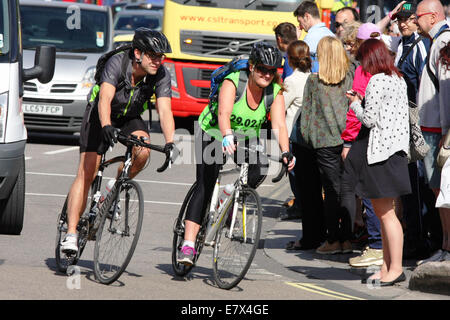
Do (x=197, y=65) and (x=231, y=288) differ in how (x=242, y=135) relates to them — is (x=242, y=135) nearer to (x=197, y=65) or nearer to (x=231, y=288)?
(x=231, y=288)

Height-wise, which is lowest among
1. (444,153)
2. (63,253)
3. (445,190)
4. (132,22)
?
(63,253)

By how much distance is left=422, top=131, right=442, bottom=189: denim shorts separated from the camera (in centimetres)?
809

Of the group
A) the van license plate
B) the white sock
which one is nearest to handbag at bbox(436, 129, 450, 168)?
the white sock

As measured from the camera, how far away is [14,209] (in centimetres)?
897

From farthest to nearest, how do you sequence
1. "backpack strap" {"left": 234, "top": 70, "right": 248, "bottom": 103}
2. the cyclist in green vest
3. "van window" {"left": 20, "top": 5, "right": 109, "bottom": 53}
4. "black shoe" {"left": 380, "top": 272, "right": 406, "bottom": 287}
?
"van window" {"left": 20, "top": 5, "right": 109, "bottom": 53}
"black shoe" {"left": 380, "top": 272, "right": 406, "bottom": 287}
"backpack strap" {"left": 234, "top": 70, "right": 248, "bottom": 103}
the cyclist in green vest

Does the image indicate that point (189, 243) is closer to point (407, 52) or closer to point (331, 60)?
point (331, 60)

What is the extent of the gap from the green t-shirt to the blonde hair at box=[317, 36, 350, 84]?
4.19ft

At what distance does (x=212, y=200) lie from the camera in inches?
289

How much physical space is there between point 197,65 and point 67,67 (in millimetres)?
2718

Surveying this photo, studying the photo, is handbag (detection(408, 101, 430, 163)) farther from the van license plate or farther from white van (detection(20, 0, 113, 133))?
the van license plate

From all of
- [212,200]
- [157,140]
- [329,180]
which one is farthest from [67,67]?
[212,200]

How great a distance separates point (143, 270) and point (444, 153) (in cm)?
241

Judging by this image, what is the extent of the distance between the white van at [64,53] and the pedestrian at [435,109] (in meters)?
8.84

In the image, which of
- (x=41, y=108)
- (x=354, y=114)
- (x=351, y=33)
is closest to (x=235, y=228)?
(x=354, y=114)
